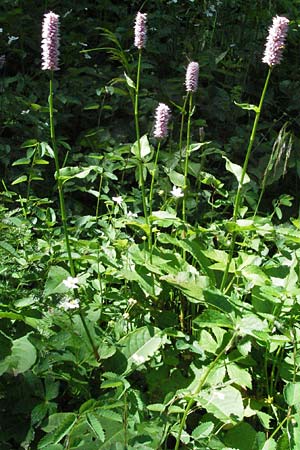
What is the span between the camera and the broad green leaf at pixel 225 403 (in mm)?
→ 1728

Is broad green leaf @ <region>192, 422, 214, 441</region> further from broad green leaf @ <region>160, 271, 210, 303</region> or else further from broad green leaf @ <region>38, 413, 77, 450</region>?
broad green leaf @ <region>160, 271, 210, 303</region>

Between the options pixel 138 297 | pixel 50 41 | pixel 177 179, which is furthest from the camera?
pixel 177 179

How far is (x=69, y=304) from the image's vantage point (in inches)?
73.4

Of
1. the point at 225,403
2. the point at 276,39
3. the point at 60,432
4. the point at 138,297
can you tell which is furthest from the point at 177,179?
the point at 60,432

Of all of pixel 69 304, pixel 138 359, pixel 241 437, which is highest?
pixel 69 304

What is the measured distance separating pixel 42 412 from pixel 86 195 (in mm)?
1683

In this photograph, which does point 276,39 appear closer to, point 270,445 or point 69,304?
point 69,304

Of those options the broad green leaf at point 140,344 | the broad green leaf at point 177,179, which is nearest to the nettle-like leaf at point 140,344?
the broad green leaf at point 140,344

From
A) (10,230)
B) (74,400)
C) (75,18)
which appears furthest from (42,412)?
(75,18)

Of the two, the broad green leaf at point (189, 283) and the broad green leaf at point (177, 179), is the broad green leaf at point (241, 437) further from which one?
the broad green leaf at point (177, 179)

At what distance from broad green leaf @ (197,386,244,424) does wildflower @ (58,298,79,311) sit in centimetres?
41

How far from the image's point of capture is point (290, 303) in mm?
1979

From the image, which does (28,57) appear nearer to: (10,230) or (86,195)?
(86,195)

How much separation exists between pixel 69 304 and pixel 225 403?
19.3 inches
